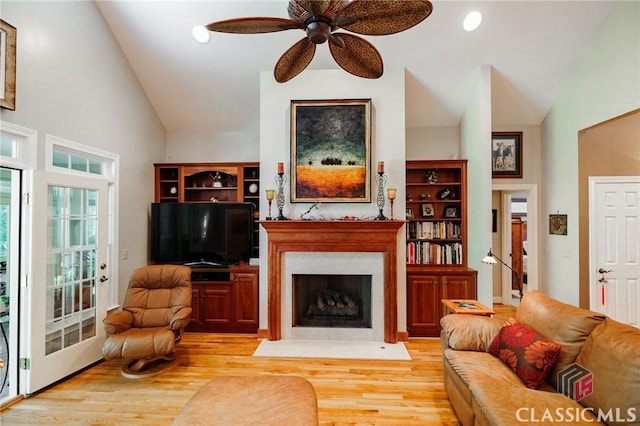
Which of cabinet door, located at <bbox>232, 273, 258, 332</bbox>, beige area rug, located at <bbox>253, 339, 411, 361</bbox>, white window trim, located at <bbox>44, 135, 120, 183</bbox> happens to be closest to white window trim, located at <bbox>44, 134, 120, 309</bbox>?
white window trim, located at <bbox>44, 135, 120, 183</bbox>

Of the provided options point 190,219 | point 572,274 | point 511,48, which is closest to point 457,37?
point 511,48

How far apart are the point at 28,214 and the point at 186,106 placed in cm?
248

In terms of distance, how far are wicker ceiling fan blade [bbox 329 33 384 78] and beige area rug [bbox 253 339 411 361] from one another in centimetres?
286

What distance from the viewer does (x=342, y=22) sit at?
1705 millimetres

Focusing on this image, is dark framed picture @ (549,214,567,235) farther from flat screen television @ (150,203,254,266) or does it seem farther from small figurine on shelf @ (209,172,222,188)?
small figurine on shelf @ (209,172,222,188)

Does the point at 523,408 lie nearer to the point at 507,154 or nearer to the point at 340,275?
the point at 340,275

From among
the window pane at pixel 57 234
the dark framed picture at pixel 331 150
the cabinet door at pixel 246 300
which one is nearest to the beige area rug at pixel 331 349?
the cabinet door at pixel 246 300

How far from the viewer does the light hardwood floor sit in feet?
7.78

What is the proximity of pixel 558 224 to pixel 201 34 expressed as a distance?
519 centimetres

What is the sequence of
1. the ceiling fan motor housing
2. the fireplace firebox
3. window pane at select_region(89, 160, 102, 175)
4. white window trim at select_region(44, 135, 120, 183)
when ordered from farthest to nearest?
the fireplace firebox, window pane at select_region(89, 160, 102, 175), white window trim at select_region(44, 135, 120, 183), the ceiling fan motor housing

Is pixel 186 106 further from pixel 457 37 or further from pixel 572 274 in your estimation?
pixel 572 274

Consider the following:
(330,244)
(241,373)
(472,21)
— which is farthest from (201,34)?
(241,373)

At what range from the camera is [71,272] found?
3.08 meters

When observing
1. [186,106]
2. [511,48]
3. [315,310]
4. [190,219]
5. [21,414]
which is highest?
[511,48]
